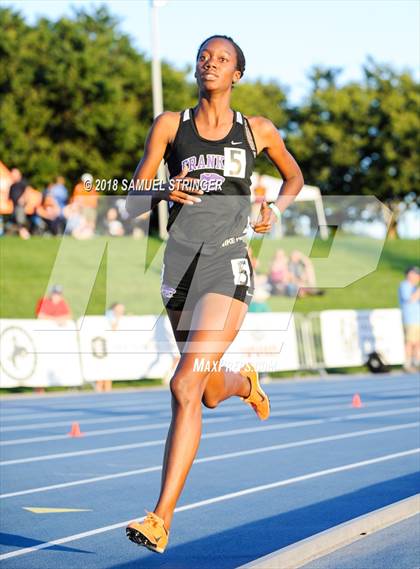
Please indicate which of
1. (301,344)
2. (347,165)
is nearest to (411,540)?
(301,344)

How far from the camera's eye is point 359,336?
22766mm

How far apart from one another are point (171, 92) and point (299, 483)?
48.0 meters

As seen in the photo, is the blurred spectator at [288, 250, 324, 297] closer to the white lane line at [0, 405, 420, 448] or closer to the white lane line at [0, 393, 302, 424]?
the white lane line at [0, 393, 302, 424]

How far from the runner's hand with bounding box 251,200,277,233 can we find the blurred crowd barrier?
10034 mm

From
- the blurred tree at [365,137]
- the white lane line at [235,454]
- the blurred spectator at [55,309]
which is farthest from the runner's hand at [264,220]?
the blurred tree at [365,137]

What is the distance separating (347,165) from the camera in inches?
2453

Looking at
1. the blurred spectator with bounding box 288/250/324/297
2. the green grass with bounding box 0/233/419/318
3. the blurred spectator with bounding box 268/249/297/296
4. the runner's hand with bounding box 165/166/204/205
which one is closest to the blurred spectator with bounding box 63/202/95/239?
the green grass with bounding box 0/233/419/318

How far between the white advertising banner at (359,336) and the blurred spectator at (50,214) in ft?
30.9

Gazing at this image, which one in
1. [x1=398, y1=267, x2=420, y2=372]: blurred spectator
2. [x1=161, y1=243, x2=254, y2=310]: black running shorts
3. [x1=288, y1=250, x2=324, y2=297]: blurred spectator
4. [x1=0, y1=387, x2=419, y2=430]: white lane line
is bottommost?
[x1=0, y1=387, x2=419, y2=430]: white lane line

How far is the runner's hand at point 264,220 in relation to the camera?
16.2ft

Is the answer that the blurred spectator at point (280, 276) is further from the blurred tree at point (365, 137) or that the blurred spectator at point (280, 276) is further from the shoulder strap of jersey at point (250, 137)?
the blurred tree at point (365, 137)

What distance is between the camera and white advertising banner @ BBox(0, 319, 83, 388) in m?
17.2

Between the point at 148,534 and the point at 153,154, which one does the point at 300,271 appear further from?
the point at 148,534

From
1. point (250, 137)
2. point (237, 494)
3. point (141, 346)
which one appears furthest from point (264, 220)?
point (141, 346)
